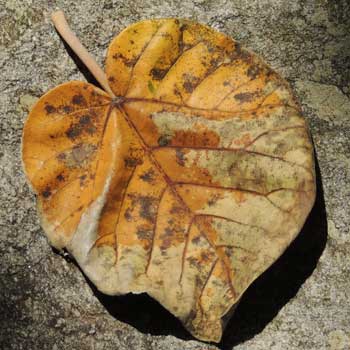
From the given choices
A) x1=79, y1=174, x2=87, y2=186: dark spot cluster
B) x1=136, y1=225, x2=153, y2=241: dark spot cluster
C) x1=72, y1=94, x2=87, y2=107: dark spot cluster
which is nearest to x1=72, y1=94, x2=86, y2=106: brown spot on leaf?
x1=72, y1=94, x2=87, y2=107: dark spot cluster

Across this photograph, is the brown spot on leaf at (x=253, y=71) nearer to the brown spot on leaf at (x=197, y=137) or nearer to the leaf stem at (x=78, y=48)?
the brown spot on leaf at (x=197, y=137)

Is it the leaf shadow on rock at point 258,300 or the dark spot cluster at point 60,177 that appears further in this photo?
the leaf shadow on rock at point 258,300

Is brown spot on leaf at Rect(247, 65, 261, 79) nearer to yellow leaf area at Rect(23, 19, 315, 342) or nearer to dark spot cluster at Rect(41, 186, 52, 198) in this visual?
yellow leaf area at Rect(23, 19, 315, 342)

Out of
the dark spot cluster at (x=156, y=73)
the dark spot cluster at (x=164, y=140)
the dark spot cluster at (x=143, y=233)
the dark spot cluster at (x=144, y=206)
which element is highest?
the dark spot cluster at (x=156, y=73)

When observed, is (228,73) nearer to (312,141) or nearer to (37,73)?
(312,141)

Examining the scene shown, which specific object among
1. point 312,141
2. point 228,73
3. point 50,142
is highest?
point 50,142

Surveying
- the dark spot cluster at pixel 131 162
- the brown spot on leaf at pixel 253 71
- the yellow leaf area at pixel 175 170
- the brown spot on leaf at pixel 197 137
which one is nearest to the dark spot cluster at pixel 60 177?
the yellow leaf area at pixel 175 170

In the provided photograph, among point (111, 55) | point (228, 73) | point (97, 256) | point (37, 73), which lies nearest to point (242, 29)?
point (228, 73)
